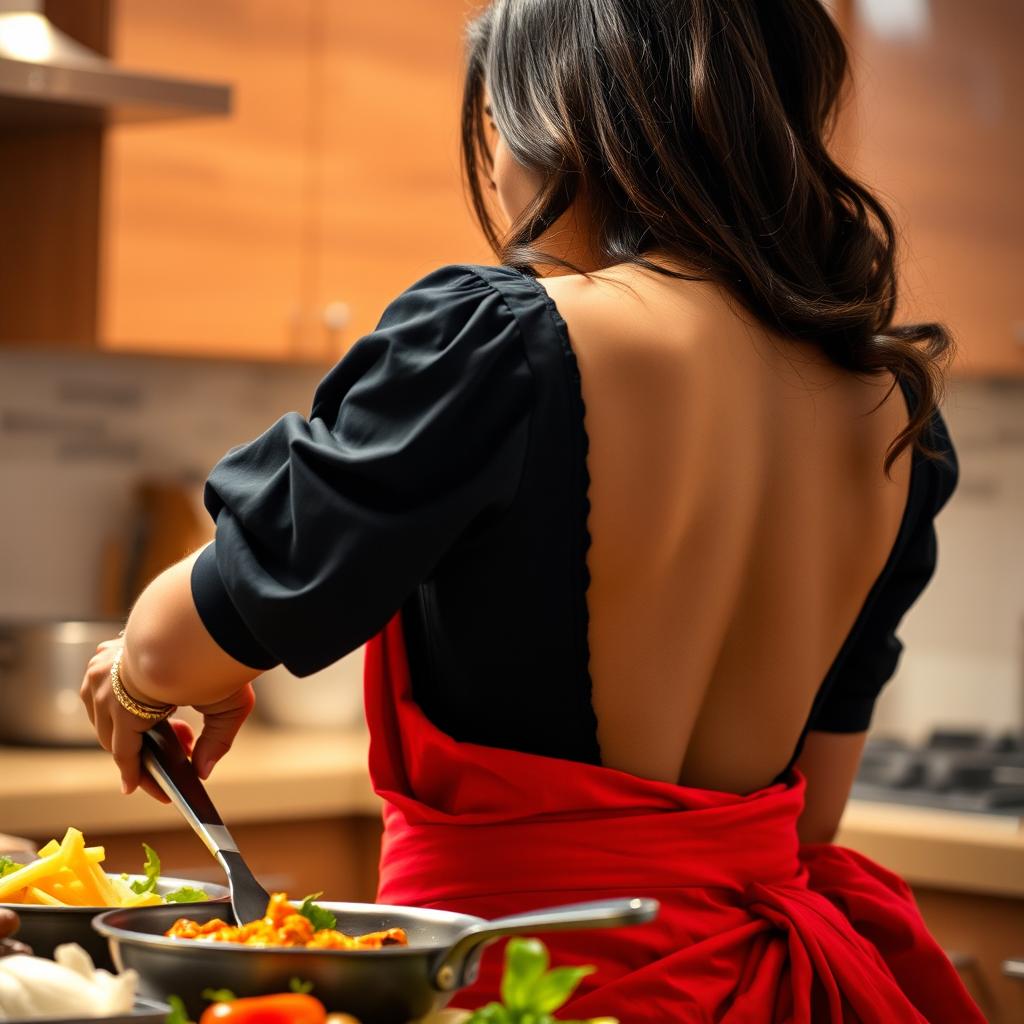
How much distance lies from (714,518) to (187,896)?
16.6 inches

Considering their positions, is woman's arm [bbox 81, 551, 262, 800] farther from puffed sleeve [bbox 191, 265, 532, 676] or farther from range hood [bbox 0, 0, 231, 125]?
range hood [bbox 0, 0, 231, 125]

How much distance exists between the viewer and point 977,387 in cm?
346

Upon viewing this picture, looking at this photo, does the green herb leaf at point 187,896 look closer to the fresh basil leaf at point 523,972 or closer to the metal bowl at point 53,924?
the metal bowl at point 53,924

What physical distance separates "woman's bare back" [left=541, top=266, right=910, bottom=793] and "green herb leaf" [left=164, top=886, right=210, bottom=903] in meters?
0.28

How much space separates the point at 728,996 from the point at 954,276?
2127mm

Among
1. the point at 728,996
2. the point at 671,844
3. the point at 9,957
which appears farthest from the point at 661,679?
the point at 9,957

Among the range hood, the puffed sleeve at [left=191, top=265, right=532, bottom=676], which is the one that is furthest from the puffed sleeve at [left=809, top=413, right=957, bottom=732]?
the range hood

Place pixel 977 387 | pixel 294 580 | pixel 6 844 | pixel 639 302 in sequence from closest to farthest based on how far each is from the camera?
pixel 294 580 < pixel 639 302 < pixel 6 844 < pixel 977 387

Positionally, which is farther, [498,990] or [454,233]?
[454,233]

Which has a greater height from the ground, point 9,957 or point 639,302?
point 639,302

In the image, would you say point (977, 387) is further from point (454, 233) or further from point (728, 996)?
point (728, 996)

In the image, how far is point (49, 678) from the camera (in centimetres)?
269

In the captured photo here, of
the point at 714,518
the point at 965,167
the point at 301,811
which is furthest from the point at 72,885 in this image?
the point at 965,167

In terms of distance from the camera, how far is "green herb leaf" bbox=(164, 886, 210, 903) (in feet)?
3.46
